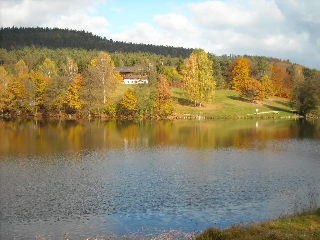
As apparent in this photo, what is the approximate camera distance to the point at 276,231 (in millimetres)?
14688

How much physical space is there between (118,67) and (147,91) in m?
61.9

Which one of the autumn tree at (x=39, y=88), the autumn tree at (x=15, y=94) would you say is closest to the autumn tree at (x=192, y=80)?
the autumn tree at (x=39, y=88)

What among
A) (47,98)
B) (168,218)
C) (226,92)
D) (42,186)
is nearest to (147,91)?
(47,98)

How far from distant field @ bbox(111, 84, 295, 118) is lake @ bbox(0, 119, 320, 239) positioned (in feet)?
119

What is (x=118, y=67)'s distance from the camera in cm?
14262

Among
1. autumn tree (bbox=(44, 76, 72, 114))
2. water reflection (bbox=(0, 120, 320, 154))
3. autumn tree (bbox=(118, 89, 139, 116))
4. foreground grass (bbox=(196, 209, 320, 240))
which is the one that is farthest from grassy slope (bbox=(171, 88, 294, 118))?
foreground grass (bbox=(196, 209, 320, 240))

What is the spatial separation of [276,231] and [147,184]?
13.4 metres

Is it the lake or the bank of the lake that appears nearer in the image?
→ the lake

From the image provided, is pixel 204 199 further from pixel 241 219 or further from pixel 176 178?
pixel 176 178

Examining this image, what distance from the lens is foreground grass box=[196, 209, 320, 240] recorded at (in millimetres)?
14055

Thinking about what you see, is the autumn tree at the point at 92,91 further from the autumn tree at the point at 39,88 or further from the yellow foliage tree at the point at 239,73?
the yellow foliage tree at the point at 239,73

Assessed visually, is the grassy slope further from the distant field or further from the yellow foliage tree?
the yellow foliage tree

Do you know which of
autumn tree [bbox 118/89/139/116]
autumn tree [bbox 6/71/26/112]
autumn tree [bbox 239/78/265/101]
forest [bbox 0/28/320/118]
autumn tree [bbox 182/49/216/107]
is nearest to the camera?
autumn tree [bbox 118/89/139/116]

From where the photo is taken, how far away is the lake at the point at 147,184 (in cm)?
1902
